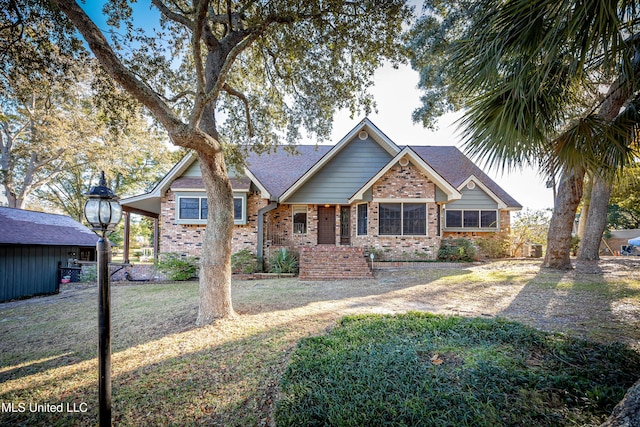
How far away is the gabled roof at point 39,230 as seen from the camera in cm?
977

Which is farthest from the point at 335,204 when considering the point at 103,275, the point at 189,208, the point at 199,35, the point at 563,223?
the point at 103,275

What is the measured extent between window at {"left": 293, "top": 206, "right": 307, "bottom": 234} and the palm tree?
10328 millimetres

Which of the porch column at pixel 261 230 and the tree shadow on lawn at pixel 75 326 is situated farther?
the porch column at pixel 261 230

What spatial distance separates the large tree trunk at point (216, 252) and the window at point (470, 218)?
553 inches

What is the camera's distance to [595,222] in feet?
37.6

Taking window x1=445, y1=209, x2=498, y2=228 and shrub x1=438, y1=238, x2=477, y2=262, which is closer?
shrub x1=438, y1=238, x2=477, y2=262

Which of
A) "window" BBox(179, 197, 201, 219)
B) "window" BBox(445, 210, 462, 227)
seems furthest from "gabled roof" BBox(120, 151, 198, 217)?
"window" BBox(445, 210, 462, 227)

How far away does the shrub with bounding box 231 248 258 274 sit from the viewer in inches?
454

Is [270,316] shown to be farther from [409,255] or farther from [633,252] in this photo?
[633,252]

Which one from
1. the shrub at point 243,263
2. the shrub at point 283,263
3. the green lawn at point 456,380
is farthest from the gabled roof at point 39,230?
the green lawn at point 456,380

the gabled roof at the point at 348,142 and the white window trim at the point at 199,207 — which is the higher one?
the gabled roof at the point at 348,142

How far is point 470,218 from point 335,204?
8317mm

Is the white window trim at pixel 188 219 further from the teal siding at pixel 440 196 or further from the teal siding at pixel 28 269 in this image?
the teal siding at pixel 440 196

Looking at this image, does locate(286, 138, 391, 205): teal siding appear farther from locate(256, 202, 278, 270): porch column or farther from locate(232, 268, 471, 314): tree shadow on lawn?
locate(232, 268, 471, 314): tree shadow on lawn
